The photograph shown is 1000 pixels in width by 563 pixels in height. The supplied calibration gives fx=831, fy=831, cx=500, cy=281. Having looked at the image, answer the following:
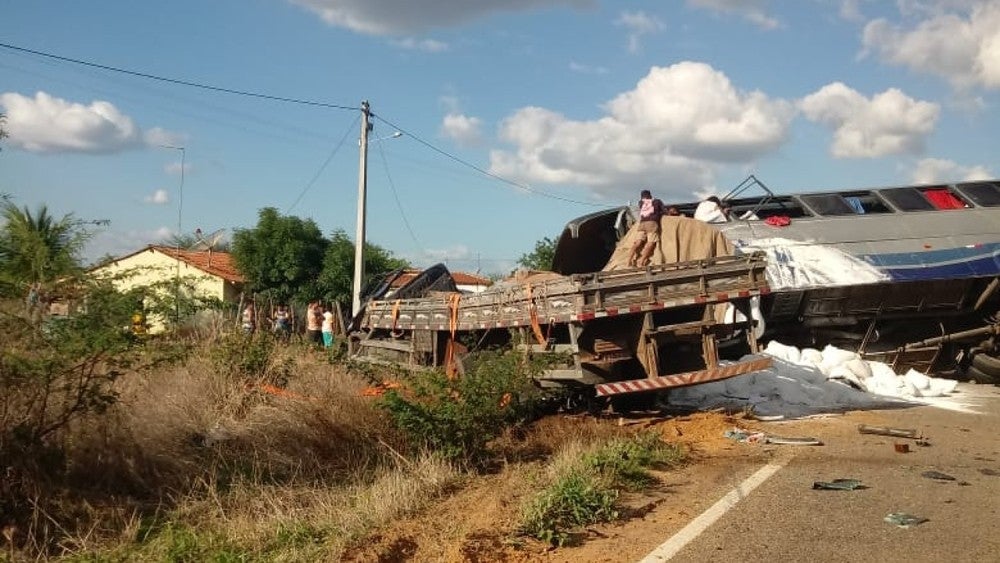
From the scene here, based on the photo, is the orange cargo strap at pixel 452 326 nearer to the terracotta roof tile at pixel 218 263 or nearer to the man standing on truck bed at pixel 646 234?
the man standing on truck bed at pixel 646 234

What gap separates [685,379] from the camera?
9.42 m

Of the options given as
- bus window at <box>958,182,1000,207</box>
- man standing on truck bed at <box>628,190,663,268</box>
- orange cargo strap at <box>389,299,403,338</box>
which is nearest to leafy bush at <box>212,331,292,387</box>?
orange cargo strap at <box>389,299,403,338</box>

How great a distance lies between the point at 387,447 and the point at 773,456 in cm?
373

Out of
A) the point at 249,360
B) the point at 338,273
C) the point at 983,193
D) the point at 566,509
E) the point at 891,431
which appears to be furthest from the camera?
the point at 338,273

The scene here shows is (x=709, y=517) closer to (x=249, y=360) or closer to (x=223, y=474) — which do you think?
(x=223, y=474)

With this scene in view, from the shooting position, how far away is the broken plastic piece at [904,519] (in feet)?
18.4

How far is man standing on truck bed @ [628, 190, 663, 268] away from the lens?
11609 mm

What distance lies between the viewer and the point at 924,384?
13195 mm

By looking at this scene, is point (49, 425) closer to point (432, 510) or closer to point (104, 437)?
point (104, 437)

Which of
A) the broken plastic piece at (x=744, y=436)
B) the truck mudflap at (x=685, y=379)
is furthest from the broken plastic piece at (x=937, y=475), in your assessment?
the truck mudflap at (x=685, y=379)

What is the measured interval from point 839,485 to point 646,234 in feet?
18.2

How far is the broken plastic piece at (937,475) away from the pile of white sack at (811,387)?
342 cm

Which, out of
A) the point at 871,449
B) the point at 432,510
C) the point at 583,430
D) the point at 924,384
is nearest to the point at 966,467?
the point at 871,449

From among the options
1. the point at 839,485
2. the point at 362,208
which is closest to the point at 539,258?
the point at 362,208
